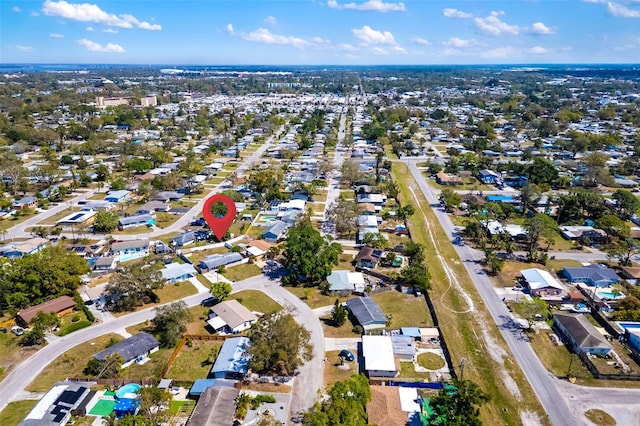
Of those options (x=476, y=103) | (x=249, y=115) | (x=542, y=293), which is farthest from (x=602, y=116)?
(x=542, y=293)

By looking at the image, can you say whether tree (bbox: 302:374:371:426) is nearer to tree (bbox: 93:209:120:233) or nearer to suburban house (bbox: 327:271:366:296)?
suburban house (bbox: 327:271:366:296)

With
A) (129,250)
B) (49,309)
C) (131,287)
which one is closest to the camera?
(49,309)

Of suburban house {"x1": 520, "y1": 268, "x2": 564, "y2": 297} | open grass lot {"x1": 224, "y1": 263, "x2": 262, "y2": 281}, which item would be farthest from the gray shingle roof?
suburban house {"x1": 520, "y1": 268, "x2": 564, "y2": 297}

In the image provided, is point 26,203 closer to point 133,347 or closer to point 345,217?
point 133,347

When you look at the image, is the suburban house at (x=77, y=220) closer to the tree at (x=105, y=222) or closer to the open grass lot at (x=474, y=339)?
the tree at (x=105, y=222)

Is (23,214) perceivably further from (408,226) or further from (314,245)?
(408,226)

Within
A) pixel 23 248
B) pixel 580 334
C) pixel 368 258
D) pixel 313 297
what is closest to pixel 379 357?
pixel 313 297
